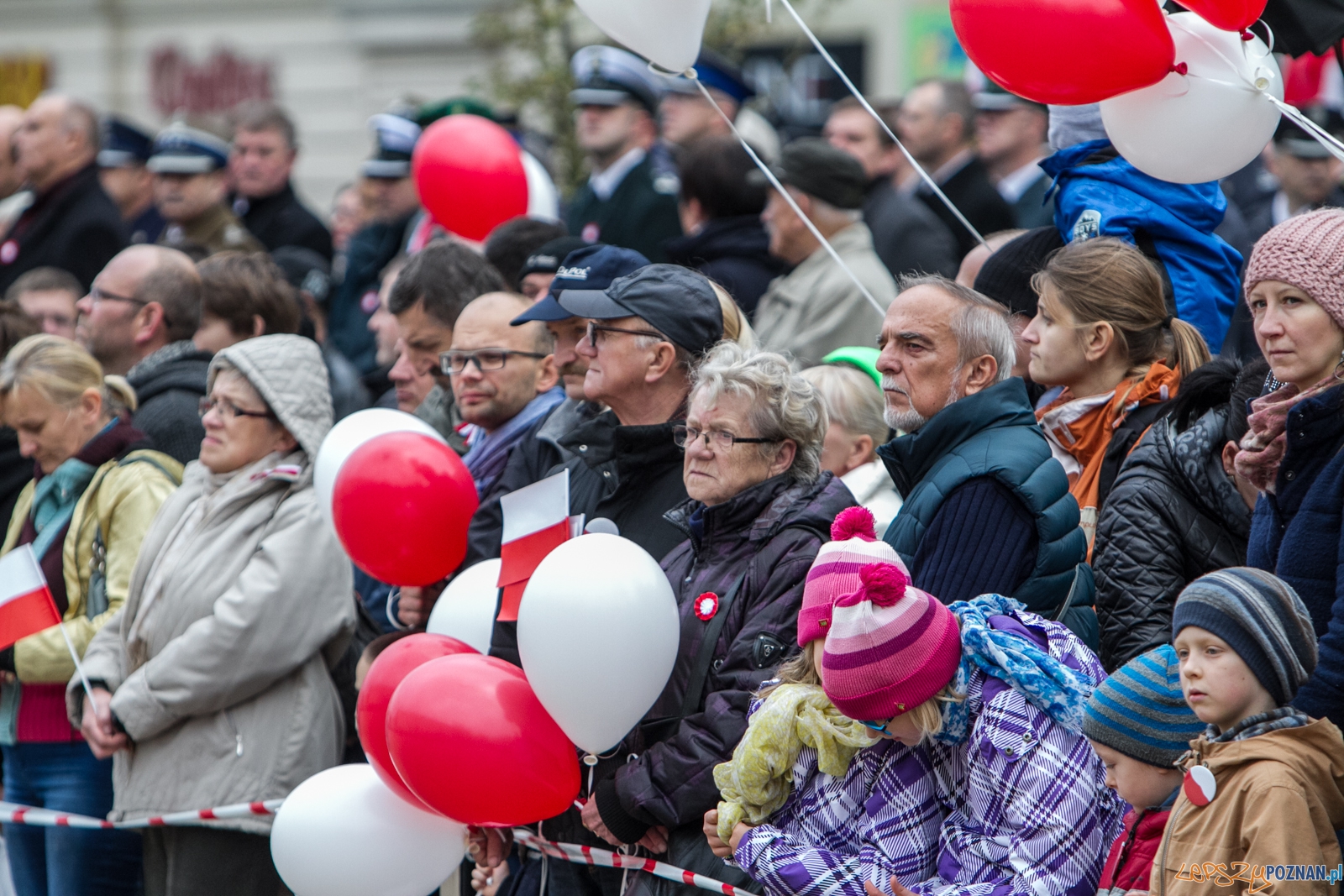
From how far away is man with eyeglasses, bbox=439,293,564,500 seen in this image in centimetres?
509

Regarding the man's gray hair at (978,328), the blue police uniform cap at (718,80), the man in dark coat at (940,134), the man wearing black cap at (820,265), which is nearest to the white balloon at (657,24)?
the man's gray hair at (978,328)

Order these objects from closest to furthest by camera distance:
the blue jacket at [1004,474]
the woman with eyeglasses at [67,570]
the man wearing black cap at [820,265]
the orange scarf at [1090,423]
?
the blue jacket at [1004,474]
the orange scarf at [1090,423]
the woman with eyeglasses at [67,570]
the man wearing black cap at [820,265]

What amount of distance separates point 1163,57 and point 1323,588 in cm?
137

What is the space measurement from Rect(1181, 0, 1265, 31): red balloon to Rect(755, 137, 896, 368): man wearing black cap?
257 centimetres

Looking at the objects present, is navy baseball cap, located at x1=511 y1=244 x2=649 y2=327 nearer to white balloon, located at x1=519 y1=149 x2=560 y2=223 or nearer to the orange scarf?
the orange scarf

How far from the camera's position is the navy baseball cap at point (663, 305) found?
4414 millimetres

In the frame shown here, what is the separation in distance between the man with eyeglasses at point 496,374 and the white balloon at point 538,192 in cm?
248

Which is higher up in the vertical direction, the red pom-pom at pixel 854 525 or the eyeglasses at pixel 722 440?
the red pom-pom at pixel 854 525

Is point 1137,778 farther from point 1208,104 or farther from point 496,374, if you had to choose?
point 496,374

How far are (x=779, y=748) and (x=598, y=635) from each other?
53 centimetres

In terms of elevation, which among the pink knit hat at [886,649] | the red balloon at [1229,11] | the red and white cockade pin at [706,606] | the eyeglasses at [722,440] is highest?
the red balloon at [1229,11]

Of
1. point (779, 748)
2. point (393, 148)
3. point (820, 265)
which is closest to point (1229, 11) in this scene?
point (779, 748)

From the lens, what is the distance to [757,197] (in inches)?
277

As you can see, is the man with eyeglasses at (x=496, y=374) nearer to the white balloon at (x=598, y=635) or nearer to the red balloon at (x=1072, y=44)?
the white balloon at (x=598, y=635)
